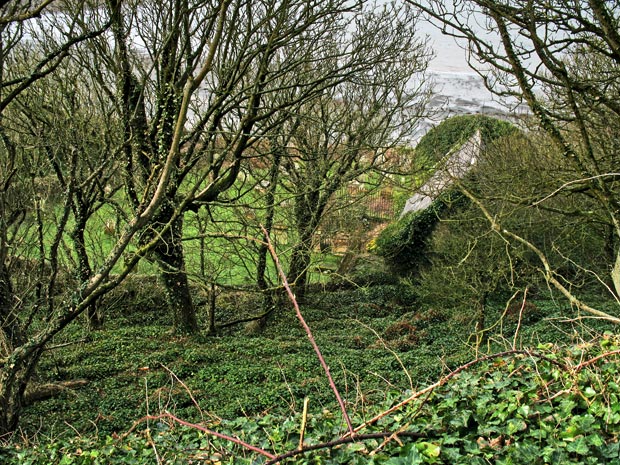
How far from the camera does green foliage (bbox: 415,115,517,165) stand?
17438 millimetres

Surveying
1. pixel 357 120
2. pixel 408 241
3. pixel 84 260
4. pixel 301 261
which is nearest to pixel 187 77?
pixel 84 260

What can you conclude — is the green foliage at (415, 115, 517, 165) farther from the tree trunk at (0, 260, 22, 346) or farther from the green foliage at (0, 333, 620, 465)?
the green foliage at (0, 333, 620, 465)

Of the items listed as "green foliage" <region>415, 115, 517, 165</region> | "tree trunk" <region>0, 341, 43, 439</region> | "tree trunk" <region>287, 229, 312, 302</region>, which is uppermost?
"green foliage" <region>415, 115, 517, 165</region>

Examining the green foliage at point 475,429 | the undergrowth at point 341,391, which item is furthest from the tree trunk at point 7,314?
the green foliage at point 475,429

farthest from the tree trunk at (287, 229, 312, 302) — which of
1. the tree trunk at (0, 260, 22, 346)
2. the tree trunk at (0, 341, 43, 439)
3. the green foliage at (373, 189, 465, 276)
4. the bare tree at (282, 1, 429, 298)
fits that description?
the tree trunk at (0, 341, 43, 439)

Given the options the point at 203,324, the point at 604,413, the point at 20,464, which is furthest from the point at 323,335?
the point at 604,413

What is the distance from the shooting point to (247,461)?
3.33m

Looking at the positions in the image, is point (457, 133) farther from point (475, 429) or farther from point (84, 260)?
point (475, 429)

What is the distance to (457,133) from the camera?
61.7ft

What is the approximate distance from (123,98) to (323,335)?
670 cm

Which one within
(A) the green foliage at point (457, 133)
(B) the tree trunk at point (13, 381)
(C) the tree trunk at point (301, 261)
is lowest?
(B) the tree trunk at point (13, 381)

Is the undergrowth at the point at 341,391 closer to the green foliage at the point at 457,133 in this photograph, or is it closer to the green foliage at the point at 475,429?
the green foliage at the point at 475,429

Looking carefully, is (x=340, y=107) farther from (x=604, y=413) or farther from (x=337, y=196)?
(x=604, y=413)

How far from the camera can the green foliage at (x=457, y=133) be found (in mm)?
17438
